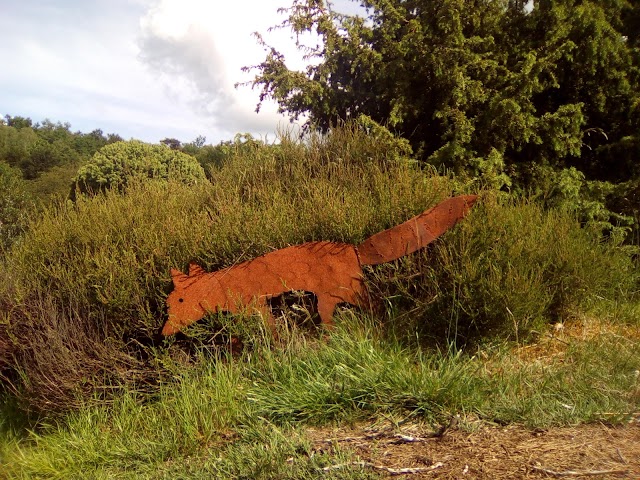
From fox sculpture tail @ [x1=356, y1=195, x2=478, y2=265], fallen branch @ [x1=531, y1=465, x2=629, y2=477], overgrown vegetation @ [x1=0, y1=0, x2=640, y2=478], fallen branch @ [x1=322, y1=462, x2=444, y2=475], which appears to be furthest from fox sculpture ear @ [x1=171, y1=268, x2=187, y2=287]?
fallen branch @ [x1=531, y1=465, x2=629, y2=477]

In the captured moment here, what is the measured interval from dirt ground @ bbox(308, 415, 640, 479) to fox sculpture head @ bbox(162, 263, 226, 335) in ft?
5.16

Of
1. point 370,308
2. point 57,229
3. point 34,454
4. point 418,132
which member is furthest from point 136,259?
point 418,132

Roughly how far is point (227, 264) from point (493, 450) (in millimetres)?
2874

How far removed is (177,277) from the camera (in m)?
4.58

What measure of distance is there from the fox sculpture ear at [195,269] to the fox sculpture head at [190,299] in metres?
0.11

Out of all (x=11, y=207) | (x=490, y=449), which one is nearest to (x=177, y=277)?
(x=490, y=449)

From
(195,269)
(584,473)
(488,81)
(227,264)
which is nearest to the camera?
(584,473)

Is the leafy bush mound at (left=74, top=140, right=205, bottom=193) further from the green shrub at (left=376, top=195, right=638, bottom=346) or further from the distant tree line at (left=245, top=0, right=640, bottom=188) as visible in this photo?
the green shrub at (left=376, top=195, right=638, bottom=346)

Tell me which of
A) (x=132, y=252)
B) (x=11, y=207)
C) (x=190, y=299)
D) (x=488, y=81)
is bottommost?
(x=190, y=299)

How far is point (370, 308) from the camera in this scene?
477 cm

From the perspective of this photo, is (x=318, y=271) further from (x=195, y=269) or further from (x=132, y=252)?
(x=132, y=252)

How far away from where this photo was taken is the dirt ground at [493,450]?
2.74 metres

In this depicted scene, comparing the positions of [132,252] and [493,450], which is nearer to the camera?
[493,450]

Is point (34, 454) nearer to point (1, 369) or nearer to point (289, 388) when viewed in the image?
point (1, 369)
